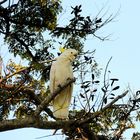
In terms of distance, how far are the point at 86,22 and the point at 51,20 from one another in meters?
0.71

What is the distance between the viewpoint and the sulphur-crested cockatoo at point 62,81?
591cm

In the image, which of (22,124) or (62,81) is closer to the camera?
(22,124)

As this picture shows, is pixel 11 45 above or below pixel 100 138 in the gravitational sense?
above

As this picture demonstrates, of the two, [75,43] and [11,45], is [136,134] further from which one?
[11,45]

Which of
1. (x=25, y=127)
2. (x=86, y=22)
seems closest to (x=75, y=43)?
(x=86, y=22)

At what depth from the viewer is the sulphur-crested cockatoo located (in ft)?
19.4

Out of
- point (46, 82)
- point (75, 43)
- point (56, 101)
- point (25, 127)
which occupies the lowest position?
point (25, 127)

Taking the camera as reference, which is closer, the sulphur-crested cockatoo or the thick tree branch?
the thick tree branch

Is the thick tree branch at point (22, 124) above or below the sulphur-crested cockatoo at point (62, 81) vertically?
below

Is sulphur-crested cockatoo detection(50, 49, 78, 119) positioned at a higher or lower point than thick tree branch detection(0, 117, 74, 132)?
higher

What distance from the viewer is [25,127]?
4.81 metres

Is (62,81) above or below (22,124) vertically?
above

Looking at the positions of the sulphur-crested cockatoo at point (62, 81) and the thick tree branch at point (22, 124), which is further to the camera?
the sulphur-crested cockatoo at point (62, 81)

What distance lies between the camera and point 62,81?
6.02 m
